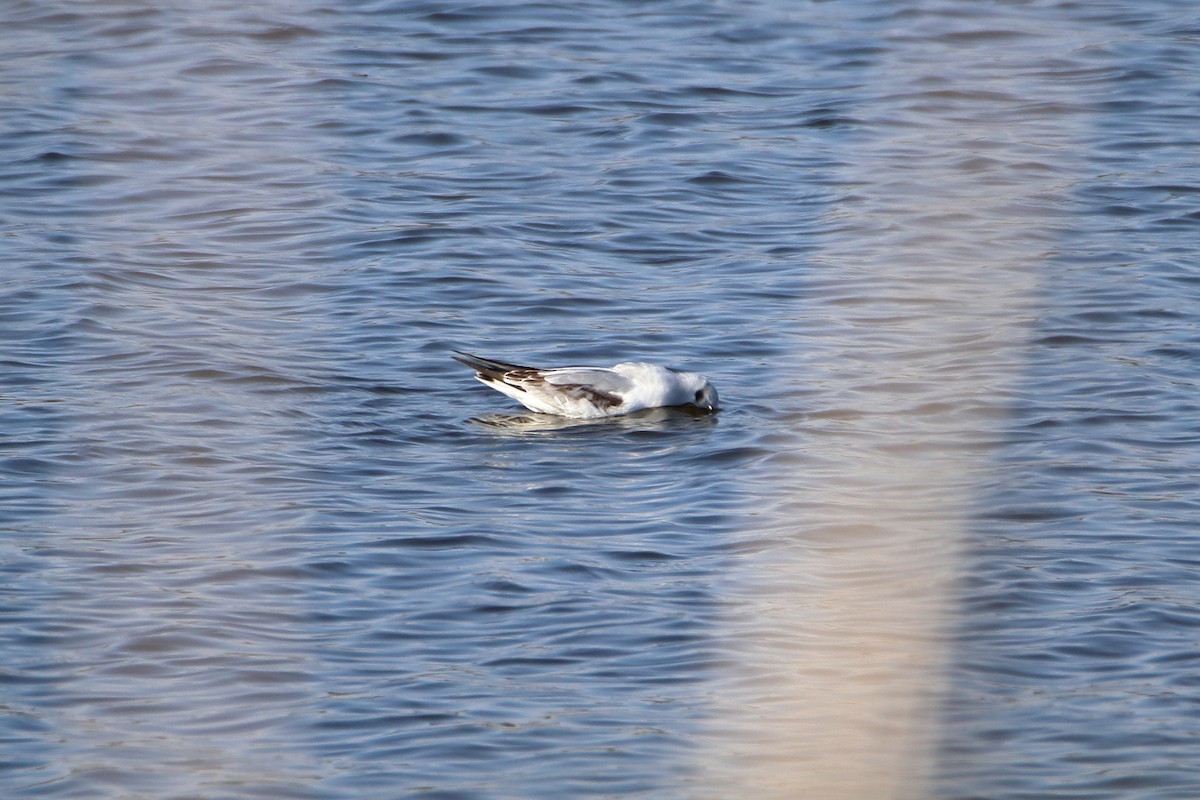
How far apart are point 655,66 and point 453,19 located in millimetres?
2228

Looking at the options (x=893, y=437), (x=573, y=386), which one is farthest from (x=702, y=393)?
(x=893, y=437)

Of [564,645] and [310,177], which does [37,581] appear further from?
[310,177]

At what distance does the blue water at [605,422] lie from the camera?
20.5ft

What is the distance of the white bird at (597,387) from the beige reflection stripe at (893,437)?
2.33 ft

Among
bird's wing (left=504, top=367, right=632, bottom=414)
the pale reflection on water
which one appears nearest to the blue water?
the pale reflection on water

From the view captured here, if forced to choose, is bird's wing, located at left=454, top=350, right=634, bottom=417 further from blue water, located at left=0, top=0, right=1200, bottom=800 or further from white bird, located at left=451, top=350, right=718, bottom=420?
blue water, located at left=0, top=0, right=1200, bottom=800

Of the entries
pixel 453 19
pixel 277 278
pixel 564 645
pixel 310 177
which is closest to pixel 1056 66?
pixel 453 19

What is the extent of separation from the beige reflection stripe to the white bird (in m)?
0.71

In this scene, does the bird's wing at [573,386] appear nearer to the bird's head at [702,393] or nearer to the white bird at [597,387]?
the white bird at [597,387]

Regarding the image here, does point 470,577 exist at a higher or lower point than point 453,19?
lower

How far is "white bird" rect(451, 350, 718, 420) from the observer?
32.7ft

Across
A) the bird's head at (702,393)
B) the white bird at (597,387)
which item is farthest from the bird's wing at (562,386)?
the bird's head at (702,393)

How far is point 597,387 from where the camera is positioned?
10.0m

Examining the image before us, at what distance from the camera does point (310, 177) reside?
1426 centimetres
